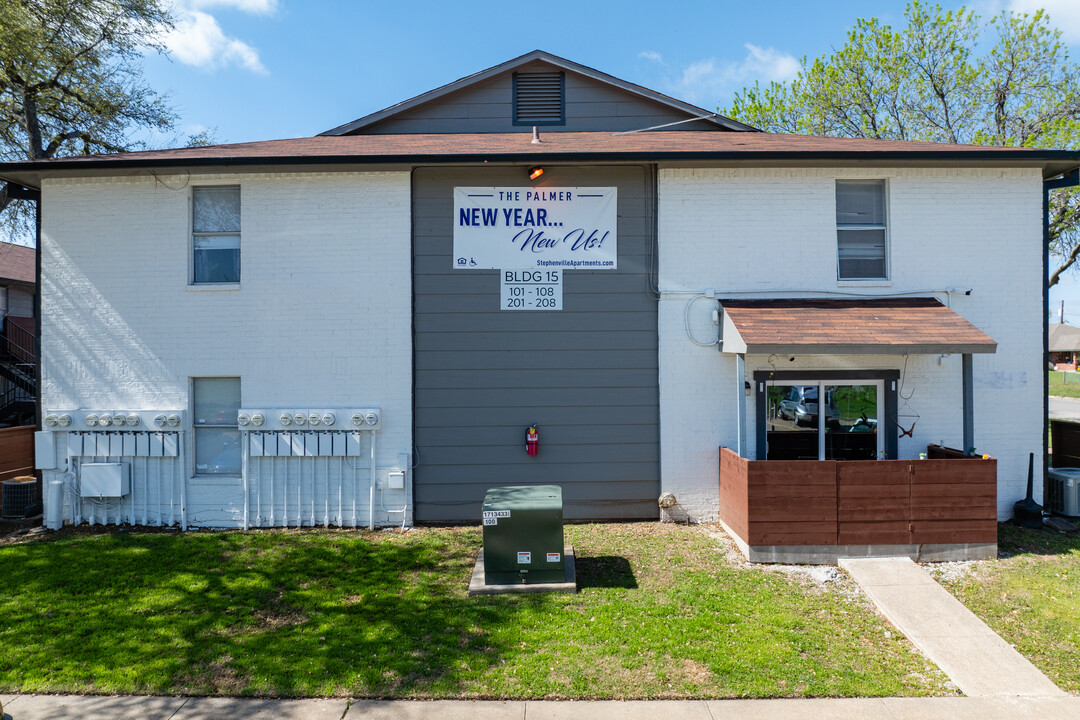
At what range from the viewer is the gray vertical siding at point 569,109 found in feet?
A: 39.4

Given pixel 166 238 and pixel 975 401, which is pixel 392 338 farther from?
pixel 975 401

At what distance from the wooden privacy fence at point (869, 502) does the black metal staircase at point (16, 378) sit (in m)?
17.1

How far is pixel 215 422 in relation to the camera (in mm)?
9172

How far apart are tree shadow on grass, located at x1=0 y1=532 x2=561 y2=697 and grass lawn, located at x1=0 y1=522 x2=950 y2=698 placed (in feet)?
0.07

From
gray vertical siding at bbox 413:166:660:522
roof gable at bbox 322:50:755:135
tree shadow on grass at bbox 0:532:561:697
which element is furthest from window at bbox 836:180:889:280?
tree shadow on grass at bbox 0:532:561:697

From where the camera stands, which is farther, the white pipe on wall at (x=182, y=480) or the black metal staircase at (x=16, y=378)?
the black metal staircase at (x=16, y=378)

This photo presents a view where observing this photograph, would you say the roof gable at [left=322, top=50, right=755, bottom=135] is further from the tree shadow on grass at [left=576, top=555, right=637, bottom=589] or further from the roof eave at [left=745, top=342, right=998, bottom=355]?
the tree shadow on grass at [left=576, top=555, right=637, bottom=589]

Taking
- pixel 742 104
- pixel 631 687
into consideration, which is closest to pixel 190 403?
pixel 631 687

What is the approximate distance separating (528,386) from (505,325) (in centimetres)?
97

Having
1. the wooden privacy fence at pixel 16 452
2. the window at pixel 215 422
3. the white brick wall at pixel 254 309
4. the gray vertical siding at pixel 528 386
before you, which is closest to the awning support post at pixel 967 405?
the gray vertical siding at pixel 528 386

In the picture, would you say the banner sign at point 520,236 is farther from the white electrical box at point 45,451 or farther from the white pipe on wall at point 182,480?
the white electrical box at point 45,451

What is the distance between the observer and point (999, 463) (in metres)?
9.03

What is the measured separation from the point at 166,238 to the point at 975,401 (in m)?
12.3

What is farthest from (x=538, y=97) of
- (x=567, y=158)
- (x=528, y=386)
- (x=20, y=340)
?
(x=20, y=340)
